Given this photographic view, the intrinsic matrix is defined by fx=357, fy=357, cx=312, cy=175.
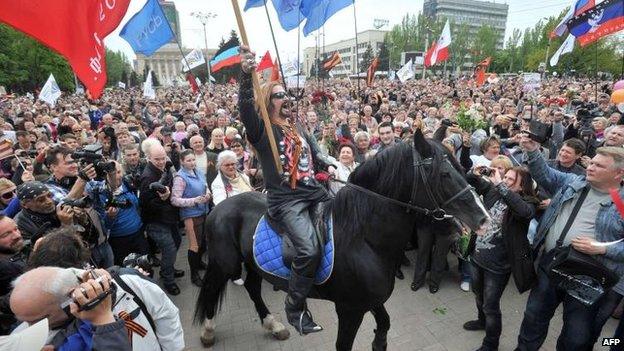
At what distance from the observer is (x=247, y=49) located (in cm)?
283

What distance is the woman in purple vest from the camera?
5.61 metres

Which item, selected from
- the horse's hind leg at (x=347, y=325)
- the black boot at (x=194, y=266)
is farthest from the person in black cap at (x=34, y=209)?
the horse's hind leg at (x=347, y=325)

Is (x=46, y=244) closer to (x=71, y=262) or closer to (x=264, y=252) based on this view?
(x=71, y=262)

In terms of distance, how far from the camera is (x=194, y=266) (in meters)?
6.04

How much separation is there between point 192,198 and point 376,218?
3.44 m

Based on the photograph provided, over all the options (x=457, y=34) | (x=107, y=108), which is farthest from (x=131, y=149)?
(x=457, y=34)

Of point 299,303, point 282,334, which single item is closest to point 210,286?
point 282,334

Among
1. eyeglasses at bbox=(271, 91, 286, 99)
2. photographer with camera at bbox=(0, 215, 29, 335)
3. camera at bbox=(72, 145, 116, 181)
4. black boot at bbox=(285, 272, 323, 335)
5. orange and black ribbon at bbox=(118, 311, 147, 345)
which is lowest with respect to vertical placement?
black boot at bbox=(285, 272, 323, 335)

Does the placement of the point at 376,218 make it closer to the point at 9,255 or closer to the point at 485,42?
the point at 9,255

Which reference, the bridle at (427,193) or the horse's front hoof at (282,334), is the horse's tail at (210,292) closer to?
the horse's front hoof at (282,334)

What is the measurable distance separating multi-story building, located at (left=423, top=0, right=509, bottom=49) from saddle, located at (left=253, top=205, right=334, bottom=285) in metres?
137

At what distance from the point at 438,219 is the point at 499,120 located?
7195 mm

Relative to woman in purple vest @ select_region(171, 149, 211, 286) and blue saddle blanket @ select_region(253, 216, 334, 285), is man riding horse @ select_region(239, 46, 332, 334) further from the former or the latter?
woman in purple vest @ select_region(171, 149, 211, 286)

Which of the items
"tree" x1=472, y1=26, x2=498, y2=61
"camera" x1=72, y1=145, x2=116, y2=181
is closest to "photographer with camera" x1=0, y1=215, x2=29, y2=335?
"camera" x1=72, y1=145, x2=116, y2=181
